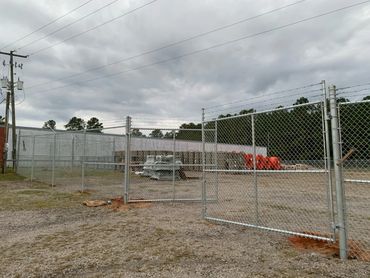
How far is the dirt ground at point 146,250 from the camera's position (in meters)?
4.29

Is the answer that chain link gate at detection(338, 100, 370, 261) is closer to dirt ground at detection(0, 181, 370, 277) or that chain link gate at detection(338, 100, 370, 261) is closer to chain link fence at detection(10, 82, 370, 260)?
chain link fence at detection(10, 82, 370, 260)

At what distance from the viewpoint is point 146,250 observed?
17.1 feet

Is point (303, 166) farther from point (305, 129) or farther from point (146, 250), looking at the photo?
point (146, 250)

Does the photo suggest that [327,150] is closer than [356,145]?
Yes

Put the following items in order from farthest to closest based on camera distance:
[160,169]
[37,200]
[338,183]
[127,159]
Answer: [160,169] → [37,200] → [127,159] → [338,183]

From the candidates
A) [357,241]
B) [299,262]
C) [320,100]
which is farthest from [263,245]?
[320,100]

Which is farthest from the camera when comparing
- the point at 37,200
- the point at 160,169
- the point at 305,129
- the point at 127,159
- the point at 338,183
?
the point at 160,169

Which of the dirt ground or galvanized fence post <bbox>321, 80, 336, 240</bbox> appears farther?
galvanized fence post <bbox>321, 80, 336, 240</bbox>

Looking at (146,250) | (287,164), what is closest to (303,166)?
(287,164)

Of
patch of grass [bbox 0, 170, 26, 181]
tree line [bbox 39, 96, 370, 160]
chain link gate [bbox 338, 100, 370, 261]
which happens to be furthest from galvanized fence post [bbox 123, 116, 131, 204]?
patch of grass [bbox 0, 170, 26, 181]

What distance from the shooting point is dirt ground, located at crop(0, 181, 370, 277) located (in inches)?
169

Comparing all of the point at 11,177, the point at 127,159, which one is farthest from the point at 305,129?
the point at 11,177

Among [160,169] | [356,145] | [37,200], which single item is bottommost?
[37,200]

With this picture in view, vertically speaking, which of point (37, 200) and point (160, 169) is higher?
point (160, 169)
